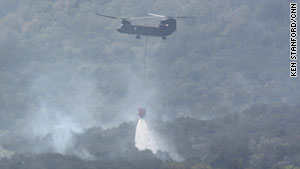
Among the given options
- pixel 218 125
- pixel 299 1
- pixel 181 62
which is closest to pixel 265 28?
pixel 299 1

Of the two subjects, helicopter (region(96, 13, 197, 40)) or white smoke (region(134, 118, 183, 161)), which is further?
white smoke (region(134, 118, 183, 161))

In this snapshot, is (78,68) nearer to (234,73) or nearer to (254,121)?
(234,73)

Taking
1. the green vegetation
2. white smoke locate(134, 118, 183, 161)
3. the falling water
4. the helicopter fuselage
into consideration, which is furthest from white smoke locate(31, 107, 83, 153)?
the helicopter fuselage

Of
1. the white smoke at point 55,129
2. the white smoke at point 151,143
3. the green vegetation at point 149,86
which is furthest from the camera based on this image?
the white smoke at point 55,129

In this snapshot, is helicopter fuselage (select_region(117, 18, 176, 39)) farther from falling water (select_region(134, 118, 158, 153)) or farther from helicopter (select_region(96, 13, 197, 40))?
falling water (select_region(134, 118, 158, 153))

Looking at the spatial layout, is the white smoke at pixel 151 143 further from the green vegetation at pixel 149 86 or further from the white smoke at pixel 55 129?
the white smoke at pixel 55 129

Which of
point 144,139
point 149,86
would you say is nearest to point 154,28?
point 144,139

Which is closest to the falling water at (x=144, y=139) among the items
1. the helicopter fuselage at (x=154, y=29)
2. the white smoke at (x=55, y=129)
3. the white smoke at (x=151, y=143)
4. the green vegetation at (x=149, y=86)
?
the white smoke at (x=151, y=143)

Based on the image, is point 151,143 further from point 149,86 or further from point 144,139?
point 149,86
